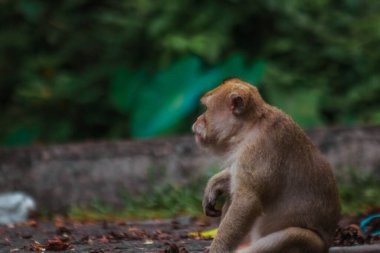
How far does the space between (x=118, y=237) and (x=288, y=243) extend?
201 cm

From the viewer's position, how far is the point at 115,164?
9711 millimetres

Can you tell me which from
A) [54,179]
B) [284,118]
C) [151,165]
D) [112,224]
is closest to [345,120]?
[151,165]

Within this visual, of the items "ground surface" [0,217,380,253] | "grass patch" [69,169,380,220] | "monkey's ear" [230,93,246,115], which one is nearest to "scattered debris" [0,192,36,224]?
"grass patch" [69,169,380,220]

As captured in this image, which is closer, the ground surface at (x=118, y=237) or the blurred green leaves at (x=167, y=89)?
the ground surface at (x=118, y=237)

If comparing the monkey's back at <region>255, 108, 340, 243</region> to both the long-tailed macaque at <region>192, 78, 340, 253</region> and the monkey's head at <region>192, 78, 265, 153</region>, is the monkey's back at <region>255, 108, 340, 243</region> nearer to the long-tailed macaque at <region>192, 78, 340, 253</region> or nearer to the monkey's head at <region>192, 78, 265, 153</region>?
the long-tailed macaque at <region>192, 78, 340, 253</region>

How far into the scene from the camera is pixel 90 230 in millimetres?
7281

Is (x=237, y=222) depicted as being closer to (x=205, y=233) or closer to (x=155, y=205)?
(x=205, y=233)

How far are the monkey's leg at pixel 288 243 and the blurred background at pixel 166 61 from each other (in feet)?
19.7

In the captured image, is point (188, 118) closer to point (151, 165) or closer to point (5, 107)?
point (151, 165)

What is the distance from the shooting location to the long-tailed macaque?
15.3 ft

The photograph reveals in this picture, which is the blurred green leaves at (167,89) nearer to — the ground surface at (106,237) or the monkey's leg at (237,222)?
the ground surface at (106,237)

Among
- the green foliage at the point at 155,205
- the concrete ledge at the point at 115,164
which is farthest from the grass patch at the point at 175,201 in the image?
the concrete ledge at the point at 115,164

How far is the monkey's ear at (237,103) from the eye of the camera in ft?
16.2

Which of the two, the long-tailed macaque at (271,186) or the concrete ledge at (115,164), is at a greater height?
the concrete ledge at (115,164)
